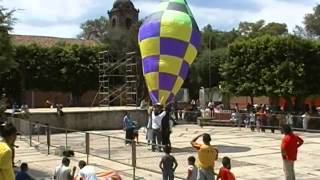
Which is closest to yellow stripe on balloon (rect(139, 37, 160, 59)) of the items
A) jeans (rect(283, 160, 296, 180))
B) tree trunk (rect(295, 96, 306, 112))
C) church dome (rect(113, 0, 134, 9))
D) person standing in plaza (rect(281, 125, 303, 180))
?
person standing in plaza (rect(281, 125, 303, 180))

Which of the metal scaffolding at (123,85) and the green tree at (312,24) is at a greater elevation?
the green tree at (312,24)

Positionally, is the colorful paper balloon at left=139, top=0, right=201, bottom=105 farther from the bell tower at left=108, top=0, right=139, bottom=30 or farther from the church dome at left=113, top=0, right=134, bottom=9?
the church dome at left=113, top=0, right=134, bottom=9

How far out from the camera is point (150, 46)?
2270 centimetres

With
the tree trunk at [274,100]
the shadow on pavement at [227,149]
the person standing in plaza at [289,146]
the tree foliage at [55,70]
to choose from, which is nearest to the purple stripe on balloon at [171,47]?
the shadow on pavement at [227,149]

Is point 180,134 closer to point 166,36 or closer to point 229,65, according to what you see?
point 166,36

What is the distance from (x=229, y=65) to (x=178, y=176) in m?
28.9

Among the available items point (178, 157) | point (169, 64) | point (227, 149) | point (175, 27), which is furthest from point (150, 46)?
point (178, 157)

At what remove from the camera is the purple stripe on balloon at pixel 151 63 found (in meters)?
22.5

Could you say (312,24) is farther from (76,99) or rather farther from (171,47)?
(171,47)

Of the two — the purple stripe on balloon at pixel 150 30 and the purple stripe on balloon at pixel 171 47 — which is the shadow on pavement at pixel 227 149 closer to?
the purple stripe on balloon at pixel 171 47

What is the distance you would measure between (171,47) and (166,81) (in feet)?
4.41

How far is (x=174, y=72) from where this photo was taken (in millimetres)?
22281

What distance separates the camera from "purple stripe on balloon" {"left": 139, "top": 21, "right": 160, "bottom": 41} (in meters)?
22.5

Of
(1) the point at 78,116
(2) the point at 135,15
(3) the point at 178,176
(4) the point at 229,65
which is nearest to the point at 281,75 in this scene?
(4) the point at 229,65
